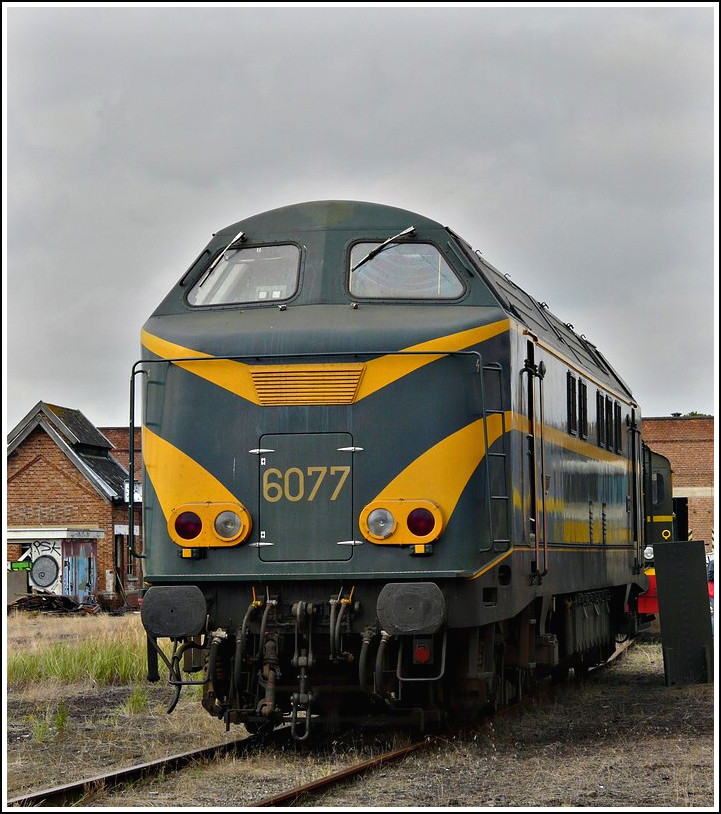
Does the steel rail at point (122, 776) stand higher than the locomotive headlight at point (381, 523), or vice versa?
the locomotive headlight at point (381, 523)

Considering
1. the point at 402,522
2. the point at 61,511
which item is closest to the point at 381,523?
the point at 402,522

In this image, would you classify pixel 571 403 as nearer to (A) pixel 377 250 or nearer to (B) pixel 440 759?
(A) pixel 377 250

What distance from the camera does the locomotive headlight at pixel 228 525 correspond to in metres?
9.37

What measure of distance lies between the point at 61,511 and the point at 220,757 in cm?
3014

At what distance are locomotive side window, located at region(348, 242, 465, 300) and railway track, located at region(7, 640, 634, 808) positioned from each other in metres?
3.42

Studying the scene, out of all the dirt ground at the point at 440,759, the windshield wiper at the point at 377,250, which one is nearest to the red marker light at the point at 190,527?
the dirt ground at the point at 440,759

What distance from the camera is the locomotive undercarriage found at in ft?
30.0

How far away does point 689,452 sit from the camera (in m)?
49.5

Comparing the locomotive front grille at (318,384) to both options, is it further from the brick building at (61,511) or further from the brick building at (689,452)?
the brick building at (689,452)

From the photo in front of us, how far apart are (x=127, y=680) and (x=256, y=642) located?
705 centimetres

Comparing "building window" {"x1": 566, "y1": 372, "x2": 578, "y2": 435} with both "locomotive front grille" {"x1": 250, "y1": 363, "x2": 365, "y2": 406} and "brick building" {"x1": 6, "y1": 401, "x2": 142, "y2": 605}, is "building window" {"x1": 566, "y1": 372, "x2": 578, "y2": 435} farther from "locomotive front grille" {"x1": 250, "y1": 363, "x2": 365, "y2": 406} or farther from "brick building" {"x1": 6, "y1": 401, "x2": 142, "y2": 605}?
"brick building" {"x1": 6, "y1": 401, "x2": 142, "y2": 605}

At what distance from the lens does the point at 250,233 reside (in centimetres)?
1045

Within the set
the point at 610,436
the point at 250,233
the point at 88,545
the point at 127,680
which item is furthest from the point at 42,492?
the point at 250,233

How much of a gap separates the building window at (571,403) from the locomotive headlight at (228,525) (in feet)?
14.4
